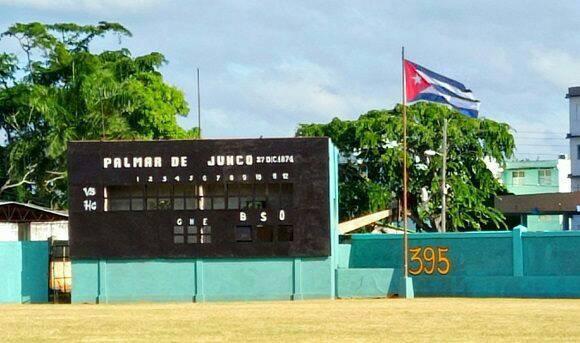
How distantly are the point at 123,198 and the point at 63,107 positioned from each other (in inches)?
1340

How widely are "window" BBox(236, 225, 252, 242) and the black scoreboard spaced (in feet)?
0.11

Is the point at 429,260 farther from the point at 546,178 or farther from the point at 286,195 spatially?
the point at 546,178

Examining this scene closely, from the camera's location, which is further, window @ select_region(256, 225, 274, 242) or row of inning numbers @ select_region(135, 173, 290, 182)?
window @ select_region(256, 225, 274, 242)

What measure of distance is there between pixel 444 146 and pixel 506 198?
1184 centimetres

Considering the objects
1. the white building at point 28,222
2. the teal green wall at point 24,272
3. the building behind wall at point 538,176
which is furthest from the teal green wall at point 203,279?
the building behind wall at point 538,176

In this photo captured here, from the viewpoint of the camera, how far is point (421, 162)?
78.2 metres

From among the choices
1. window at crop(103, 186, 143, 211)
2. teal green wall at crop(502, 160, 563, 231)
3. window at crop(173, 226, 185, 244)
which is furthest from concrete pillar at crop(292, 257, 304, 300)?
teal green wall at crop(502, 160, 563, 231)

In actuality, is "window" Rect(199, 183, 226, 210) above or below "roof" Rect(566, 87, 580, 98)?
below

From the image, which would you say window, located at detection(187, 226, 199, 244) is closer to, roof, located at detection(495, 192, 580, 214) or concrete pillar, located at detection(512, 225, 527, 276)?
concrete pillar, located at detection(512, 225, 527, 276)

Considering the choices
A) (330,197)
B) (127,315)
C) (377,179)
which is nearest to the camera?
(127,315)

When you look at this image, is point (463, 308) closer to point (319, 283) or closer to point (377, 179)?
point (319, 283)

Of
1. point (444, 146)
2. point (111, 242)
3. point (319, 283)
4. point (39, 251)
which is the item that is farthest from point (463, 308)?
point (444, 146)

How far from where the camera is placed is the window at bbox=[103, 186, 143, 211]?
4425 cm

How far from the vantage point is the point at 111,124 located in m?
74.4
